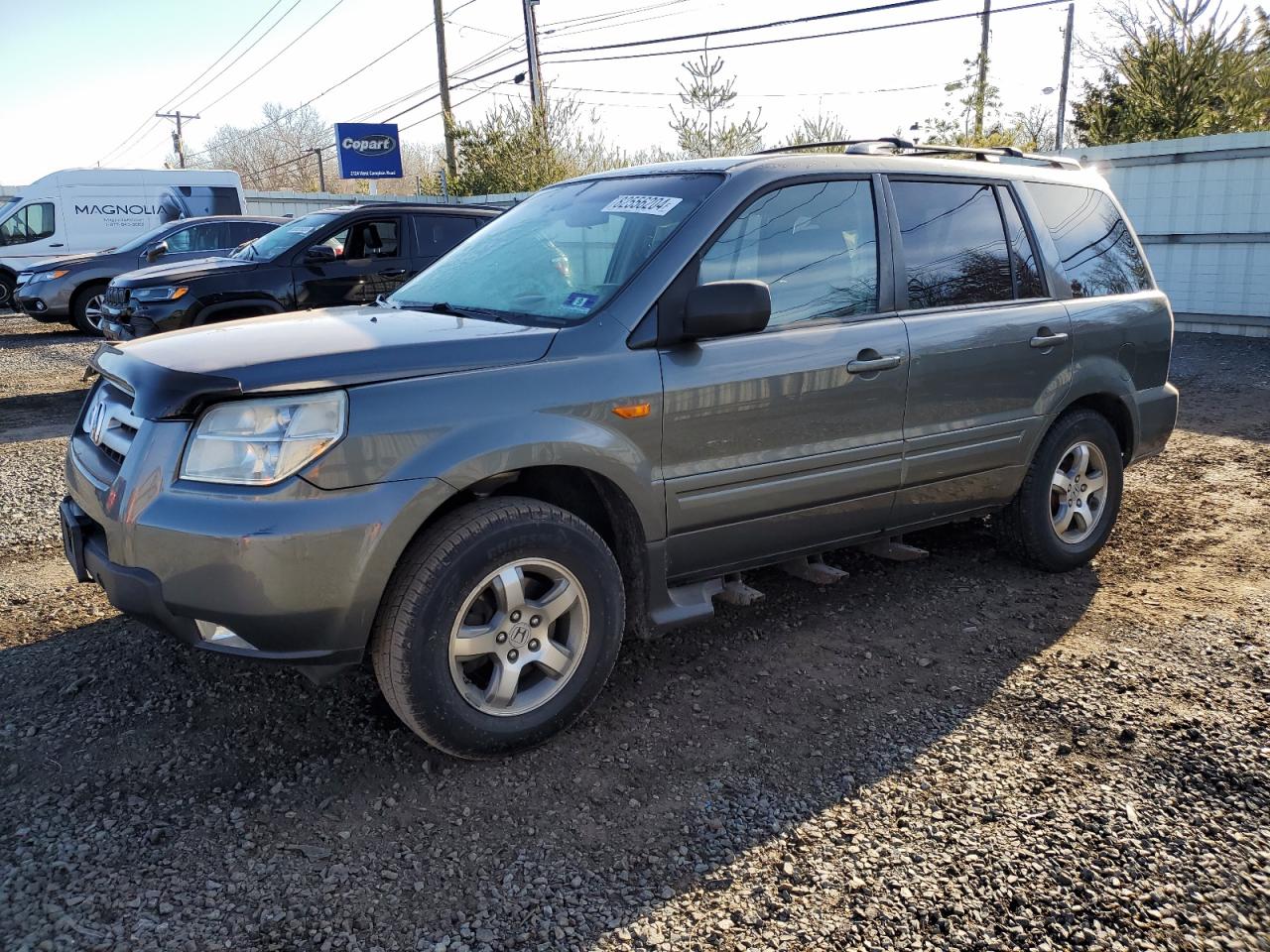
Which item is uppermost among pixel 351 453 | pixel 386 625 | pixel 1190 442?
pixel 351 453

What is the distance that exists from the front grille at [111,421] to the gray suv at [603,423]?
0.05 feet

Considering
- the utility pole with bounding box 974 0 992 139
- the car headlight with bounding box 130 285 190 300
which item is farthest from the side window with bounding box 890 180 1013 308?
the utility pole with bounding box 974 0 992 139

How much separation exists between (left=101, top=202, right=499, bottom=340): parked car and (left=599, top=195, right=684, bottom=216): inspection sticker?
5.79m

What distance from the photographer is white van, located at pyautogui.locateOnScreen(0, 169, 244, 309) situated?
18969 mm

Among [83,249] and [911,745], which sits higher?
[83,249]

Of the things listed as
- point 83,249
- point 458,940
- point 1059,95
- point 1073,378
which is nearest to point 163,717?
point 458,940

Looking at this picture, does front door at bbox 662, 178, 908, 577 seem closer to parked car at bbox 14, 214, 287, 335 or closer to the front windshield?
the front windshield

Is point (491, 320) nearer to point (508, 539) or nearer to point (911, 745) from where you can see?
point (508, 539)

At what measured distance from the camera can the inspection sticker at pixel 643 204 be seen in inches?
140

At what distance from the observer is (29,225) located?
1906 cm

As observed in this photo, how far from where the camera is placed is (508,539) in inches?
114

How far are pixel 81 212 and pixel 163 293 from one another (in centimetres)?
1281

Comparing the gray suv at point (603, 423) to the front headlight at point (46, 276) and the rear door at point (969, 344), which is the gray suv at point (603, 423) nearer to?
the rear door at point (969, 344)

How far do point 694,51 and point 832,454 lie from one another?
24065 millimetres
